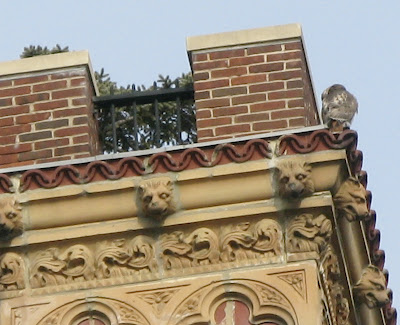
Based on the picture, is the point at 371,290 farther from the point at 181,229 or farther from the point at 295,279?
the point at 181,229

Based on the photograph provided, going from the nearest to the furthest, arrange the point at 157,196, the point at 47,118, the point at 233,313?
1. the point at 233,313
2. the point at 157,196
3. the point at 47,118

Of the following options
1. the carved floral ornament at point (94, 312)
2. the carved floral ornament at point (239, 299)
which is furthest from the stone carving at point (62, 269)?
the carved floral ornament at point (239, 299)

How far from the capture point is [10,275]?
78.6ft

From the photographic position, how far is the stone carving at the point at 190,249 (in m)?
23.9

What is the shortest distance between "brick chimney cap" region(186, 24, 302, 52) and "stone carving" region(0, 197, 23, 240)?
2.16 meters

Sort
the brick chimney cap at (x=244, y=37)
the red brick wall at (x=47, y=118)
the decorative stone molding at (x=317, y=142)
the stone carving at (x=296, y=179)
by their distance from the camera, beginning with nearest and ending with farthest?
the stone carving at (x=296, y=179), the decorative stone molding at (x=317, y=142), the red brick wall at (x=47, y=118), the brick chimney cap at (x=244, y=37)

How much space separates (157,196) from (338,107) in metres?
1.71

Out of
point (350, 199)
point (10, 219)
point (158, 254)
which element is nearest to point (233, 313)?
point (158, 254)

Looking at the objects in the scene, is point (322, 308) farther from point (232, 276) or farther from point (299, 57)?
point (299, 57)

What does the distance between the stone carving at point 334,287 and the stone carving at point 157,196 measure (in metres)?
1.31

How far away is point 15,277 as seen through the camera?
23969 mm

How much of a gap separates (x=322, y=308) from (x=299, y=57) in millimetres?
2474

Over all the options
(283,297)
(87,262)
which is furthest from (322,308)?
(87,262)

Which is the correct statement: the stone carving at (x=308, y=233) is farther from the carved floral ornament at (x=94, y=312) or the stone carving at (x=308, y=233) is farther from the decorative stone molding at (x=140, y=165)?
the carved floral ornament at (x=94, y=312)
